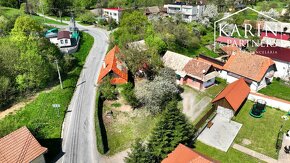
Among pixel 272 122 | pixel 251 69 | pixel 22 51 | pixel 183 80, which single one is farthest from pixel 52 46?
pixel 272 122

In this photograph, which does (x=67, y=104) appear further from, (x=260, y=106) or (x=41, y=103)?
(x=260, y=106)

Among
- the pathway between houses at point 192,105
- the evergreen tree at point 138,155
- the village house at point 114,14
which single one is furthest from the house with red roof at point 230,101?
the village house at point 114,14

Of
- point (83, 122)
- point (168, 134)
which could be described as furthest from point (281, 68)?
point (83, 122)

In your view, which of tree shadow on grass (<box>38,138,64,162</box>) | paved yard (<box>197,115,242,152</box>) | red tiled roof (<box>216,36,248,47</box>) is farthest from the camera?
red tiled roof (<box>216,36,248,47</box>)

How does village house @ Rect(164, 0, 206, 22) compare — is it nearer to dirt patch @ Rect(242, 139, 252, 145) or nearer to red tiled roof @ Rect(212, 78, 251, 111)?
red tiled roof @ Rect(212, 78, 251, 111)

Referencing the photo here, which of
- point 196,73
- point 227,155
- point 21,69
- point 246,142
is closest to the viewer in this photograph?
point 227,155

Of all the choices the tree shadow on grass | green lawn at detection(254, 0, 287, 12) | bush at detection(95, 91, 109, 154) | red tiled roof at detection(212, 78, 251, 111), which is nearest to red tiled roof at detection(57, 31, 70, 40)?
bush at detection(95, 91, 109, 154)

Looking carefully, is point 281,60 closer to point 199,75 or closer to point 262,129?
point 199,75
